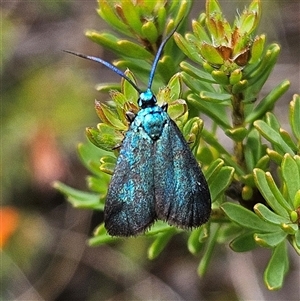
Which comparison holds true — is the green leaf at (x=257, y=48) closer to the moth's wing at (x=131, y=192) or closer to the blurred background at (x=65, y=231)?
the moth's wing at (x=131, y=192)

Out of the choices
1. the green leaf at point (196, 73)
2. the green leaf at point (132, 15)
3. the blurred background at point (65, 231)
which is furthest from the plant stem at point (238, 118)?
the blurred background at point (65, 231)

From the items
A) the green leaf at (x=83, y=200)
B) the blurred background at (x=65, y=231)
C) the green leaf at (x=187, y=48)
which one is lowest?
the blurred background at (x=65, y=231)

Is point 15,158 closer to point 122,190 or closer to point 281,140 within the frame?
point 122,190

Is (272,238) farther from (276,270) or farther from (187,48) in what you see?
(187,48)

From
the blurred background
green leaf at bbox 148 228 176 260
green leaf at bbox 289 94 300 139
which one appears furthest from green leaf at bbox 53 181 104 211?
the blurred background

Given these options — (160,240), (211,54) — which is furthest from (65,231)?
(211,54)

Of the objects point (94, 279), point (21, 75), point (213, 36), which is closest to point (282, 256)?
point (213, 36)

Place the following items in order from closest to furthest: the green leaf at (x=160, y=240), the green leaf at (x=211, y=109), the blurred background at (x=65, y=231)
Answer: the green leaf at (x=211, y=109)
the green leaf at (x=160, y=240)
the blurred background at (x=65, y=231)
